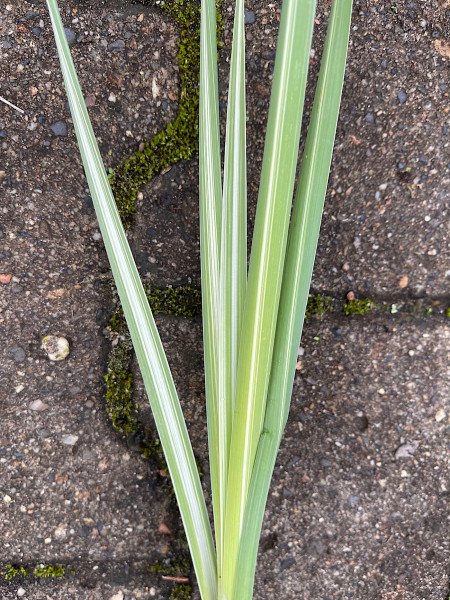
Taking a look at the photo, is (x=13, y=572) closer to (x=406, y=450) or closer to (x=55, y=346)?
(x=55, y=346)

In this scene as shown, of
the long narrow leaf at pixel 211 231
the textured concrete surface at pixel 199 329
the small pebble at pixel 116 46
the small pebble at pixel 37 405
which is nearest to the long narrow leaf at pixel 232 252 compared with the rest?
the long narrow leaf at pixel 211 231

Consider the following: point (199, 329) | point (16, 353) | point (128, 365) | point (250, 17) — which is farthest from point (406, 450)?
point (250, 17)

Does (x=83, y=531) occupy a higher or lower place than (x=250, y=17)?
lower

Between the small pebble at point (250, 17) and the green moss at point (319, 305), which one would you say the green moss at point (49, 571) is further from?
the small pebble at point (250, 17)

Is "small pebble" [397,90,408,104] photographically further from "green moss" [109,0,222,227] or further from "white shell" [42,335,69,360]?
"white shell" [42,335,69,360]

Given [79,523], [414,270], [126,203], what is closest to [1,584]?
[79,523]
